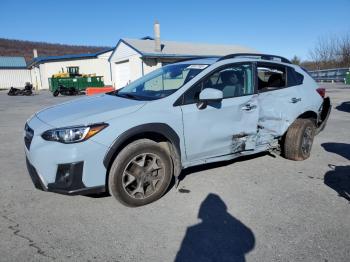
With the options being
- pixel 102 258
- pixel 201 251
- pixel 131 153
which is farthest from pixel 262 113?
pixel 102 258

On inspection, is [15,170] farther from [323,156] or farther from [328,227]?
[323,156]

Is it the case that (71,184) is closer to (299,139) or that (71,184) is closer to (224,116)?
(224,116)

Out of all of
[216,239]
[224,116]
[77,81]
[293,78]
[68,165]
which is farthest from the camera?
[77,81]

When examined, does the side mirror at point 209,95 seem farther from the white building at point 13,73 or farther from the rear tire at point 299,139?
the white building at point 13,73

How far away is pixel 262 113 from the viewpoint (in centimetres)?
436

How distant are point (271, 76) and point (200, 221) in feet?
9.18

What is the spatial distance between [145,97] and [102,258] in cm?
204

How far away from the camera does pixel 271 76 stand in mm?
4805

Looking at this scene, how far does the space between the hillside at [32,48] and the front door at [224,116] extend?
97.9m

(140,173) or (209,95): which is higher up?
(209,95)

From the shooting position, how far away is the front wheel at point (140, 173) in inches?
129

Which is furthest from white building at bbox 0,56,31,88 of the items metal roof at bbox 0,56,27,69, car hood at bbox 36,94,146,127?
car hood at bbox 36,94,146,127

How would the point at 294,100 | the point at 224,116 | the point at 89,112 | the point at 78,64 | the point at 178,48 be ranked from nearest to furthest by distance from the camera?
the point at 89,112
the point at 224,116
the point at 294,100
the point at 178,48
the point at 78,64

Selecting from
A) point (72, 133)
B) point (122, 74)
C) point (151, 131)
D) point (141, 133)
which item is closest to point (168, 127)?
point (151, 131)
